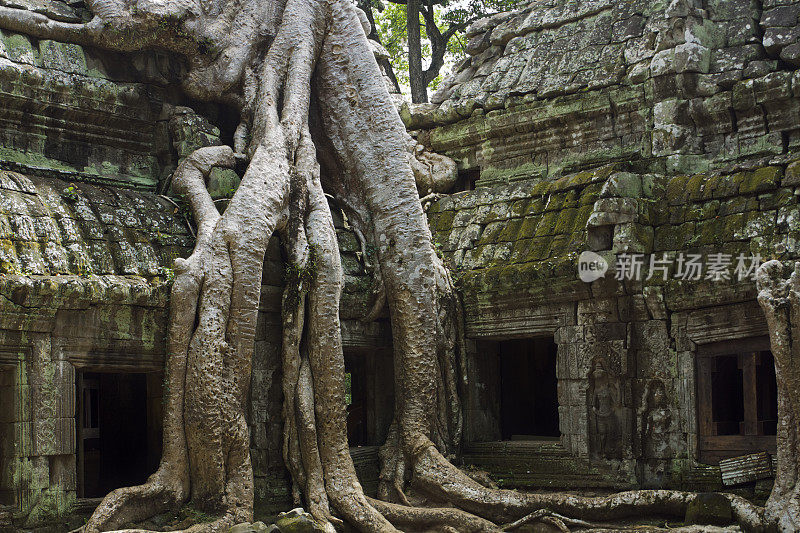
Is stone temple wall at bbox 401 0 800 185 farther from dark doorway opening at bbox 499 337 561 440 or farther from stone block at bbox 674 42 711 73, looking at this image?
dark doorway opening at bbox 499 337 561 440

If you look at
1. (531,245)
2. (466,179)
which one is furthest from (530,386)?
(531,245)

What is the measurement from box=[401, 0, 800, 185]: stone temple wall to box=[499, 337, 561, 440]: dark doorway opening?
7.20ft

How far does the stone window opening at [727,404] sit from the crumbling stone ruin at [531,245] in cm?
2

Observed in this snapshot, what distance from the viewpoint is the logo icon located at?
27.0ft

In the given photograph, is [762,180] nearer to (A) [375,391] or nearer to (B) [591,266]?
(B) [591,266]

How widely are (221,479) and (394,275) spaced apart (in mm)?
2378

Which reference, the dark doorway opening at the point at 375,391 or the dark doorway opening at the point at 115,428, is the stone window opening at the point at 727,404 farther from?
the dark doorway opening at the point at 115,428

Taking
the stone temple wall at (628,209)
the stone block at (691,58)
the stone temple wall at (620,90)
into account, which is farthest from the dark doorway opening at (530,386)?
the stone block at (691,58)

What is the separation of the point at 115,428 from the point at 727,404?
609 cm

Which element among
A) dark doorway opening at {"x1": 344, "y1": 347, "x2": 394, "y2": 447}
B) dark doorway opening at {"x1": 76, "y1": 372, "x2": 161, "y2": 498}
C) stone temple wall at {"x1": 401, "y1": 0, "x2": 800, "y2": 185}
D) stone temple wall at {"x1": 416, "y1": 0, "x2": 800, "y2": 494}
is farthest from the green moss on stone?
dark doorway opening at {"x1": 76, "y1": 372, "x2": 161, "y2": 498}

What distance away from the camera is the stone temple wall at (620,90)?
8508mm

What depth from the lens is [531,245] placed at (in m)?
8.86

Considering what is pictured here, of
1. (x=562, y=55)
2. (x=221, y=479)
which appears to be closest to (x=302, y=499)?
(x=221, y=479)

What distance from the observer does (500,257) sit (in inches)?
355
